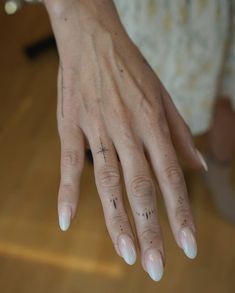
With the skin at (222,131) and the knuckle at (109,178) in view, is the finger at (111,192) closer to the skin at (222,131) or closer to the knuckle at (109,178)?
the knuckle at (109,178)

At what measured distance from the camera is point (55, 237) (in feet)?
4.48

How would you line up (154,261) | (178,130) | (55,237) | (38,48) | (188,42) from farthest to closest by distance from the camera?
(38,48), (55,237), (188,42), (178,130), (154,261)

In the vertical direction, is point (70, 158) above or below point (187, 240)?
above

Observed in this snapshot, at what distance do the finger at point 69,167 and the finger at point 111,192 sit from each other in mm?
21

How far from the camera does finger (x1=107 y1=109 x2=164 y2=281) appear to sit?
0.58 m

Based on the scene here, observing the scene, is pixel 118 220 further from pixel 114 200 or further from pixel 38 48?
pixel 38 48

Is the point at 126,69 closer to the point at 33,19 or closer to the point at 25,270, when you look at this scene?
the point at 25,270

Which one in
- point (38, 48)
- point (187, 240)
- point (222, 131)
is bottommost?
point (222, 131)

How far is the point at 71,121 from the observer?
2.19 feet

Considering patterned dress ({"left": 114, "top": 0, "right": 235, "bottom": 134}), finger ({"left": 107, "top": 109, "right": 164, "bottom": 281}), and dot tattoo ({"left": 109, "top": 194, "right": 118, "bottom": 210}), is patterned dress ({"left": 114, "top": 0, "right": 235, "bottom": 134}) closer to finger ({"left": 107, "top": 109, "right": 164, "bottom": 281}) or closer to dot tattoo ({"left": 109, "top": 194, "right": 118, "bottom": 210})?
finger ({"left": 107, "top": 109, "right": 164, "bottom": 281})

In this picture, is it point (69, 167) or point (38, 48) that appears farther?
point (38, 48)

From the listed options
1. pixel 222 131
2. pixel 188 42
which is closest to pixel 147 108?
pixel 188 42

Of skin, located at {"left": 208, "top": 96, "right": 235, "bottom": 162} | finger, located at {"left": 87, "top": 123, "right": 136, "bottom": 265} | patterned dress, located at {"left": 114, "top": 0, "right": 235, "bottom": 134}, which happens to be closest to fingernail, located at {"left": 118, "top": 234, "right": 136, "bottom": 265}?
finger, located at {"left": 87, "top": 123, "right": 136, "bottom": 265}

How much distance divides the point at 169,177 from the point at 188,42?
0.40 metres
